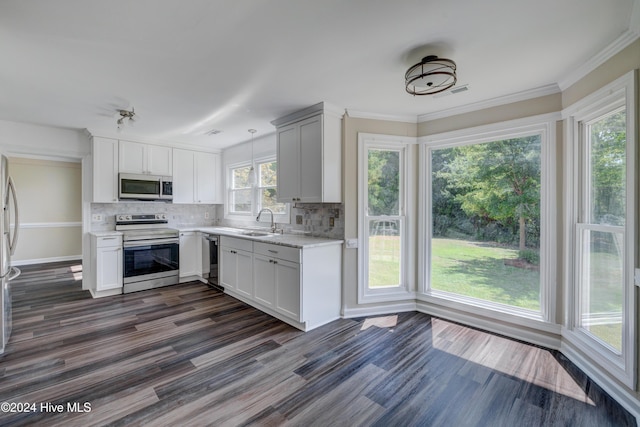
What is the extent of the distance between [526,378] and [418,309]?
1.40 m

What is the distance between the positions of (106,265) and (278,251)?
8.98ft

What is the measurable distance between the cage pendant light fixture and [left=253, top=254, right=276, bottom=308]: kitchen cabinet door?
2302mm

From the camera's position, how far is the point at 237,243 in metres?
3.93

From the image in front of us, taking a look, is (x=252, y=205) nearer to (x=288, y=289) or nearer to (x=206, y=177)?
(x=206, y=177)

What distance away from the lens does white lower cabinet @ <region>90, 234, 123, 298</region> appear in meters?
4.06

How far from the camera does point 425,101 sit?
3.04 meters

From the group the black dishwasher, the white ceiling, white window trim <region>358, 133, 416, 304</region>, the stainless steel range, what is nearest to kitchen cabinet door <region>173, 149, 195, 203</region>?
the stainless steel range

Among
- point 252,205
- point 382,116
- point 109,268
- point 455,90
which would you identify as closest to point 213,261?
point 252,205

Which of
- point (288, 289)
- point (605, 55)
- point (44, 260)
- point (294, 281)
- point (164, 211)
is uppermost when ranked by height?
point (605, 55)

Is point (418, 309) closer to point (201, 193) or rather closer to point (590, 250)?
point (590, 250)

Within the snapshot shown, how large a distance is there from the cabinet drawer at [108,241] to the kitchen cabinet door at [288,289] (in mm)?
2599

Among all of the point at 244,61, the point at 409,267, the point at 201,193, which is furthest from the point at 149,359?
the point at 201,193

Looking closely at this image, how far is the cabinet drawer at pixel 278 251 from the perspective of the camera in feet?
9.89

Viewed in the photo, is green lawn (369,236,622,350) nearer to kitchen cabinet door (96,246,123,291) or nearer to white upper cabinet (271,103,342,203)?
white upper cabinet (271,103,342,203)
